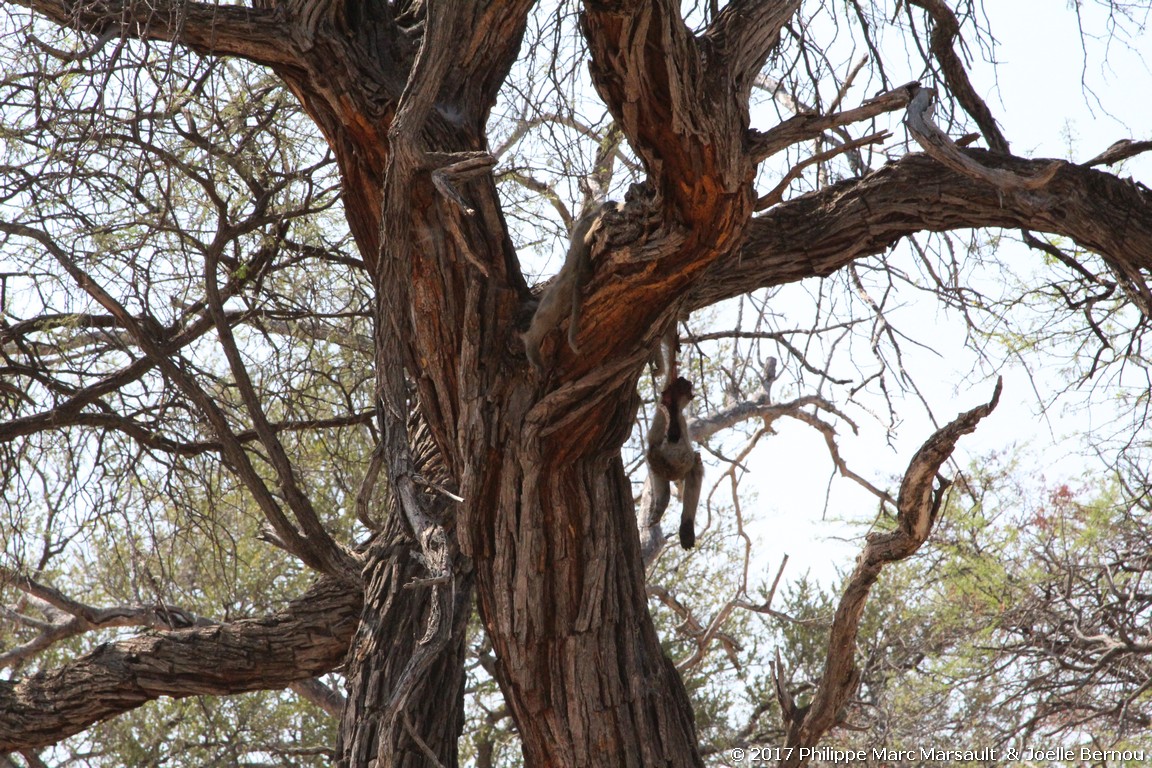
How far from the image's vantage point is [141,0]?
3469mm

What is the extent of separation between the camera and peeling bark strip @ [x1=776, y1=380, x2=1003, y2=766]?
275 centimetres

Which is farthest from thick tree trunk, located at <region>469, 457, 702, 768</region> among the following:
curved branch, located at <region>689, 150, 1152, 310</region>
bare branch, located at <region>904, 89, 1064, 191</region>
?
bare branch, located at <region>904, 89, 1064, 191</region>

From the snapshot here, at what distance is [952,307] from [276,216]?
2879 millimetres

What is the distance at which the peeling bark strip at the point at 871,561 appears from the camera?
9.03 ft

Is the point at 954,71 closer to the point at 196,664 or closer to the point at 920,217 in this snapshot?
the point at 920,217

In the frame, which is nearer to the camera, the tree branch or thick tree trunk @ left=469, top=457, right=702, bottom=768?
thick tree trunk @ left=469, top=457, right=702, bottom=768

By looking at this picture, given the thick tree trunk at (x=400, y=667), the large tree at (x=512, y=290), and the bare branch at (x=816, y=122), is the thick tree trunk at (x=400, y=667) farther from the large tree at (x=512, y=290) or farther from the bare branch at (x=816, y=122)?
the bare branch at (x=816, y=122)

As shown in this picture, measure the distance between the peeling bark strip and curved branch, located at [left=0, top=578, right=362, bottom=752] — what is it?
1.96m

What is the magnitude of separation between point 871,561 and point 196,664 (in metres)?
2.77

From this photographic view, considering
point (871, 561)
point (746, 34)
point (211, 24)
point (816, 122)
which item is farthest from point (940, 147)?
point (211, 24)

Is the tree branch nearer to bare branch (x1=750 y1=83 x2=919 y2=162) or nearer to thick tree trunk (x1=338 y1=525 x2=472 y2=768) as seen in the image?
bare branch (x1=750 y1=83 x2=919 y2=162)

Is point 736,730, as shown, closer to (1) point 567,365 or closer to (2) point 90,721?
(2) point 90,721

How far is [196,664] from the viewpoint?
14.4 ft

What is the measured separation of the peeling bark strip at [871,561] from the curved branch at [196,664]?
196cm
